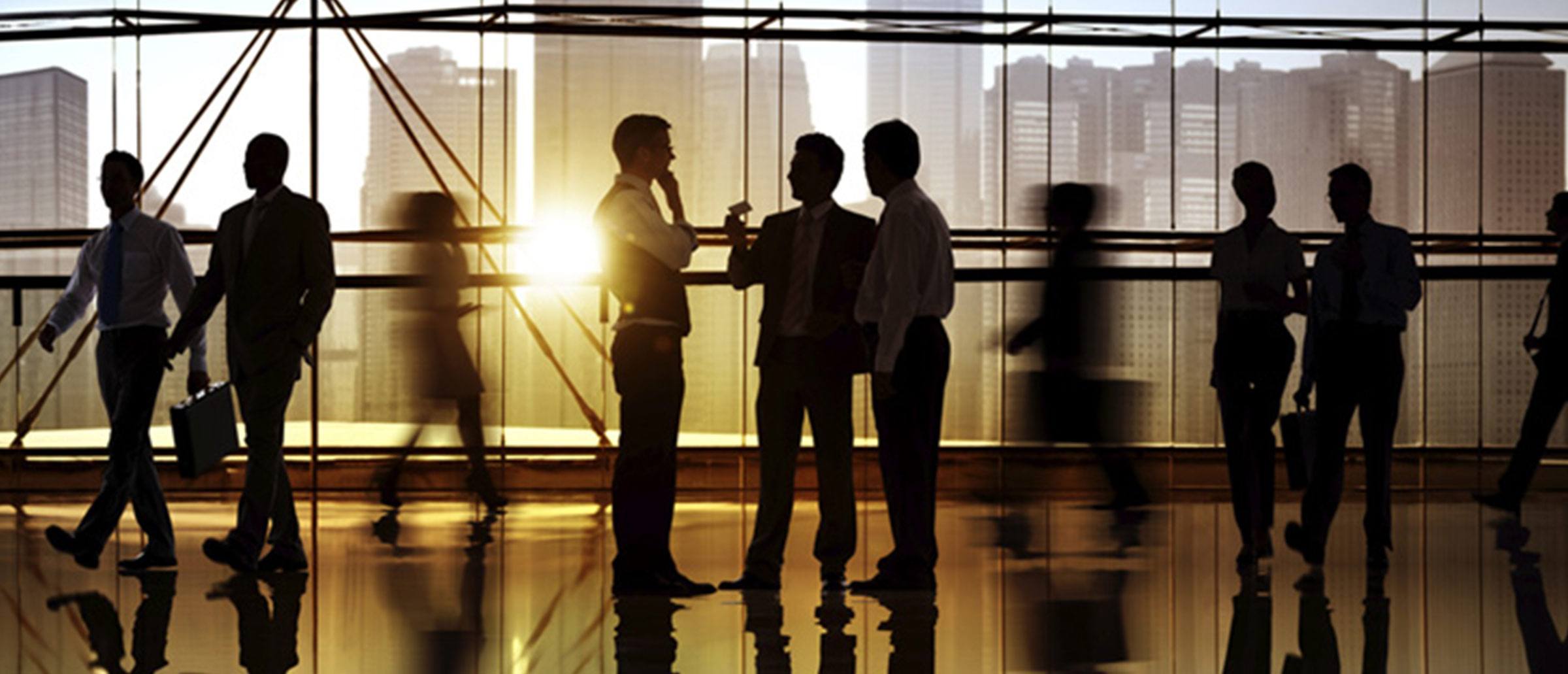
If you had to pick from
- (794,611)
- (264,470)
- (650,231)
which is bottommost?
(794,611)

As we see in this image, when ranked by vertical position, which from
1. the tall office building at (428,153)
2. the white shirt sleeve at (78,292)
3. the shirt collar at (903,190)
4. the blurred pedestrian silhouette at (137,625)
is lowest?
the blurred pedestrian silhouette at (137,625)


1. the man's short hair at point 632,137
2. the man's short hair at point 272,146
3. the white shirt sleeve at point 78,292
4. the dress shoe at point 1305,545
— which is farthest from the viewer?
the white shirt sleeve at point 78,292

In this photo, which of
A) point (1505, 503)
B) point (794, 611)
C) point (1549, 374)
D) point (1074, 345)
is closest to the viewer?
point (794, 611)

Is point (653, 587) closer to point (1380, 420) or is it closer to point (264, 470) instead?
point (264, 470)

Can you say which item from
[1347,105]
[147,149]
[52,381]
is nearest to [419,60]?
[147,149]

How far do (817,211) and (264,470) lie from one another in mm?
1903

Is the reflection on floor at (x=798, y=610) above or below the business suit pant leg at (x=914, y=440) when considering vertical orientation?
below

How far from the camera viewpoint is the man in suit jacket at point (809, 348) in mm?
6082

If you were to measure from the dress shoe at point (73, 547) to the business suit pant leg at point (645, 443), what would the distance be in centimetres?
173

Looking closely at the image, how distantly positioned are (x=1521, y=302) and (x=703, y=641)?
771cm

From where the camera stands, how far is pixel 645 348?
5.92 meters

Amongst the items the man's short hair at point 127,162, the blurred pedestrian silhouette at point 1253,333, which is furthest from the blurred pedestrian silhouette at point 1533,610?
the man's short hair at point 127,162

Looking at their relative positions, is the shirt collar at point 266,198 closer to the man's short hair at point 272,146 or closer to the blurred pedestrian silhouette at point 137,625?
the man's short hair at point 272,146

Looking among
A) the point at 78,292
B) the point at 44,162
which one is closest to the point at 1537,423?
the point at 78,292
